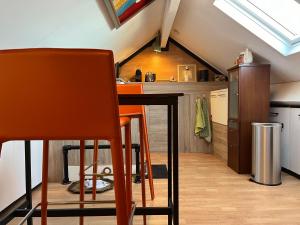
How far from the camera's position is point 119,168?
2.72 feet

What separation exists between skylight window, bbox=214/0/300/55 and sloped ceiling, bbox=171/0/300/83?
75 millimetres

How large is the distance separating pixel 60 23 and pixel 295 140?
2847 millimetres

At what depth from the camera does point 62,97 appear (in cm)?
81

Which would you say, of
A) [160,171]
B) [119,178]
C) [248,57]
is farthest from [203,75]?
[119,178]

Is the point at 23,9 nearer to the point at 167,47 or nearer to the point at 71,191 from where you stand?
the point at 71,191

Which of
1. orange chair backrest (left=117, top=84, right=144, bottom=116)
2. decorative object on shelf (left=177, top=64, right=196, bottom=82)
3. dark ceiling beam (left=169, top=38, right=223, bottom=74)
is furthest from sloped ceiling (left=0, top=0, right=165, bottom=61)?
decorative object on shelf (left=177, top=64, right=196, bottom=82)

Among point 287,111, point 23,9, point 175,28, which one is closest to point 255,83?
point 287,111

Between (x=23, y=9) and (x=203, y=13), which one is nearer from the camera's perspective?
(x=23, y=9)

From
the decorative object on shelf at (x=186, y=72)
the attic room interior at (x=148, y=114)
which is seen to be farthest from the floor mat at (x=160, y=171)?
the decorative object on shelf at (x=186, y=72)

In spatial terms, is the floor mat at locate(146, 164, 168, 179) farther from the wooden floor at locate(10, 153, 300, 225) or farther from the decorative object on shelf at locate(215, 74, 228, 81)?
the decorative object on shelf at locate(215, 74, 228, 81)

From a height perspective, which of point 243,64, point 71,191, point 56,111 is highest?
point 243,64

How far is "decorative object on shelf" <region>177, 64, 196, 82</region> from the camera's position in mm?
5801

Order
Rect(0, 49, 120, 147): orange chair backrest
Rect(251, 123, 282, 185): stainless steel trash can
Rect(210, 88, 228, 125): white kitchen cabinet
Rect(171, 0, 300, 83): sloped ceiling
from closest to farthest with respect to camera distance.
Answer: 1. Rect(0, 49, 120, 147): orange chair backrest
2. Rect(251, 123, 282, 185): stainless steel trash can
3. Rect(171, 0, 300, 83): sloped ceiling
4. Rect(210, 88, 228, 125): white kitchen cabinet

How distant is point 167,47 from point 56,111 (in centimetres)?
522
